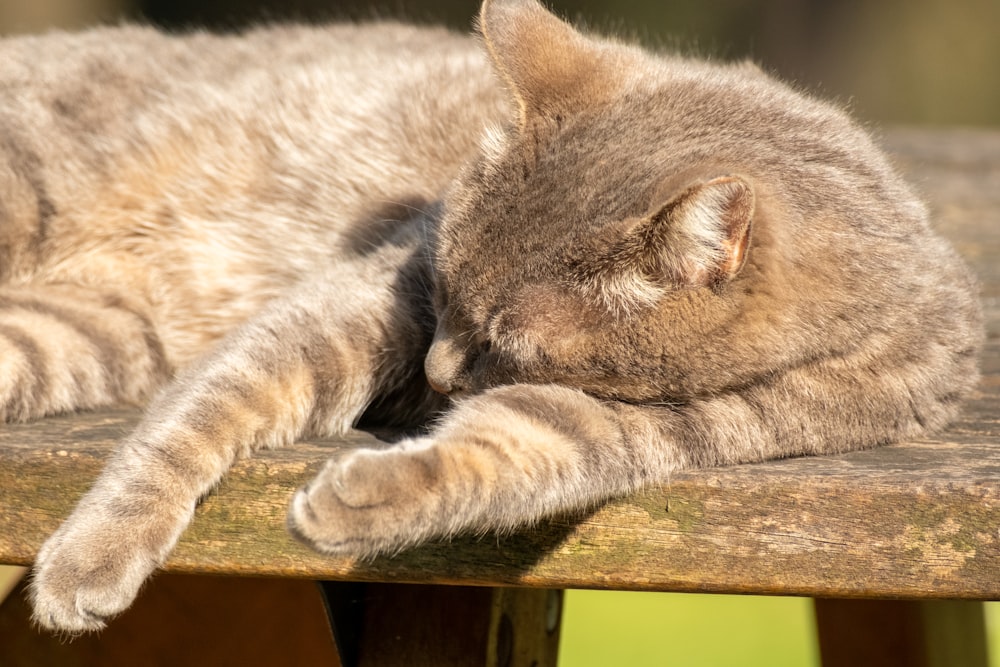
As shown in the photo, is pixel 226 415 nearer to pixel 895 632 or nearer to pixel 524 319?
pixel 524 319

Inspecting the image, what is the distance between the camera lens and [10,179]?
7.64 feet

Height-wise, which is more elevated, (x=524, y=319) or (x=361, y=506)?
(x=524, y=319)

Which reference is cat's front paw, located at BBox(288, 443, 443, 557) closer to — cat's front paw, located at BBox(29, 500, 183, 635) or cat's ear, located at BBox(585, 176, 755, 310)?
cat's front paw, located at BBox(29, 500, 183, 635)

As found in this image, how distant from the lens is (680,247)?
148 cm

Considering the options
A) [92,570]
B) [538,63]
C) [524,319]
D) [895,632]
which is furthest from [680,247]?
[895,632]

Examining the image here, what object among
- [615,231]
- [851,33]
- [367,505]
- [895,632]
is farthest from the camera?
[851,33]

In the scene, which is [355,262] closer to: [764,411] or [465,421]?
[465,421]

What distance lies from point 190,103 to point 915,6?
22.8ft

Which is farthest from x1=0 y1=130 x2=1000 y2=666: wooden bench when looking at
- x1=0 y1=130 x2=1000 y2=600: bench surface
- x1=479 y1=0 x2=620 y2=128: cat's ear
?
x1=479 y1=0 x2=620 y2=128: cat's ear

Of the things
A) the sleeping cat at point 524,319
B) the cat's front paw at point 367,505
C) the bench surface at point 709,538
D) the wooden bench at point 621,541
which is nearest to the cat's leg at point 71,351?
the sleeping cat at point 524,319

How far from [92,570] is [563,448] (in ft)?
2.14

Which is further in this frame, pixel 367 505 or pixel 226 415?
pixel 226 415

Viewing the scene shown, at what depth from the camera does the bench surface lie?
141cm

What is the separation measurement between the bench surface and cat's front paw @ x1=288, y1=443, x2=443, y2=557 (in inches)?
4.2
